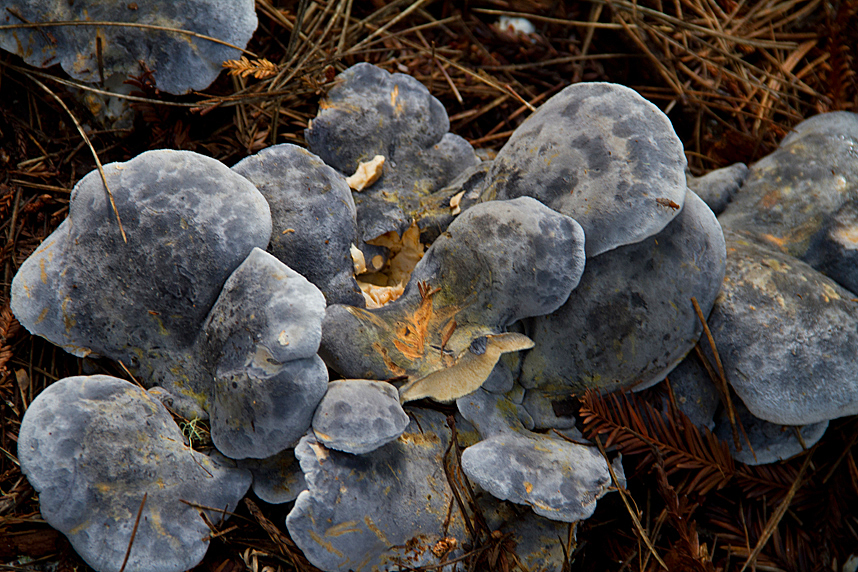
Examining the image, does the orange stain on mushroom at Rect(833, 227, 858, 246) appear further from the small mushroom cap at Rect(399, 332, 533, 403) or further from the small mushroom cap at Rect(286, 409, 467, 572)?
the small mushroom cap at Rect(286, 409, 467, 572)

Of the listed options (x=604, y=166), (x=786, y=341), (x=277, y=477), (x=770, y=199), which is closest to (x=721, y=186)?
(x=770, y=199)

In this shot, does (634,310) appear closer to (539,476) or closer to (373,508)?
(539,476)

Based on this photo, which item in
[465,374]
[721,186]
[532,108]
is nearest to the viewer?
[465,374]

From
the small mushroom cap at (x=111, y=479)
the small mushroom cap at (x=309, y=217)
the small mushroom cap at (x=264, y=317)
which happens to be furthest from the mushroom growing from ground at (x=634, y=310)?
the small mushroom cap at (x=111, y=479)

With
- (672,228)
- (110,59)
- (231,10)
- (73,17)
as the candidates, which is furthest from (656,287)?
(73,17)

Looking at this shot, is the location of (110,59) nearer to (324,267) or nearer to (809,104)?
(324,267)

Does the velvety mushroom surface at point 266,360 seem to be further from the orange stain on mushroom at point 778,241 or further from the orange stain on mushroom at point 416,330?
the orange stain on mushroom at point 778,241

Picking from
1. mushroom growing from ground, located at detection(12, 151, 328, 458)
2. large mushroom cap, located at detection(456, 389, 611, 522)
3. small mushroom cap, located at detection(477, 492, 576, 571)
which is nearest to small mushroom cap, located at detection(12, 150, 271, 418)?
mushroom growing from ground, located at detection(12, 151, 328, 458)
